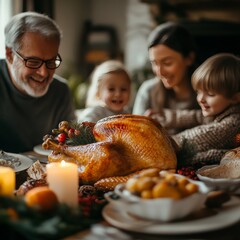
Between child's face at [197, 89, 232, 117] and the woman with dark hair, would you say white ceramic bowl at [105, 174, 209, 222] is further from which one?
the woman with dark hair

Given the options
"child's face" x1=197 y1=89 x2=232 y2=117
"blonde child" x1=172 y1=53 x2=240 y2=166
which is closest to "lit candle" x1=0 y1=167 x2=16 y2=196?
"blonde child" x1=172 y1=53 x2=240 y2=166

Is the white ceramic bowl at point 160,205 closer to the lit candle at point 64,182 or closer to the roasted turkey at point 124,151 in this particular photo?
the lit candle at point 64,182

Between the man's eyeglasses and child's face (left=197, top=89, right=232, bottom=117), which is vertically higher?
the man's eyeglasses

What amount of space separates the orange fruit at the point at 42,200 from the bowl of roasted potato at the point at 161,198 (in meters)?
0.13

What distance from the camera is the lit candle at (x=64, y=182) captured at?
1.11 metres

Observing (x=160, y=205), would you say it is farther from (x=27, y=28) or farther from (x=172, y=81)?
(x=172, y=81)

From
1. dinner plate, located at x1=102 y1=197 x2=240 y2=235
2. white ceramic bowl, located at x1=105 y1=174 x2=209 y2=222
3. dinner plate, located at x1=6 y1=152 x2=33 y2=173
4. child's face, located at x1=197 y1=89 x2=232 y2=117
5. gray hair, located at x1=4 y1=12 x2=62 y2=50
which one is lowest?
dinner plate, located at x1=6 y1=152 x2=33 y2=173

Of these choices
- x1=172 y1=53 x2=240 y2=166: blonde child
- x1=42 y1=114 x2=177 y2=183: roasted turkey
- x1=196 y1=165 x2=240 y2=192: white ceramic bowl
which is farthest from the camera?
x1=172 y1=53 x2=240 y2=166: blonde child

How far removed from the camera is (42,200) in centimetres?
102

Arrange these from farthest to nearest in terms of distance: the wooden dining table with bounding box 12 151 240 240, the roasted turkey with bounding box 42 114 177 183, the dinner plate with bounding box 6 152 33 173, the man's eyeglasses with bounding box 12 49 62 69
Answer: the man's eyeglasses with bounding box 12 49 62 69 → the dinner plate with bounding box 6 152 33 173 → the roasted turkey with bounding box 42 114 177 183 → the wooden dining table with bounding box 12 151 240 240

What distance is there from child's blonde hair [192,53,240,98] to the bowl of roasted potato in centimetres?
81

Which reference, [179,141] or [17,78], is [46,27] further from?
[179,141]

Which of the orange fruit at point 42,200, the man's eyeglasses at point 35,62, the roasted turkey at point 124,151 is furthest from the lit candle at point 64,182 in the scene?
the man's eyeglasses at point 35,62

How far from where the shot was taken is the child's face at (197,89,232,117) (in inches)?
71.8
